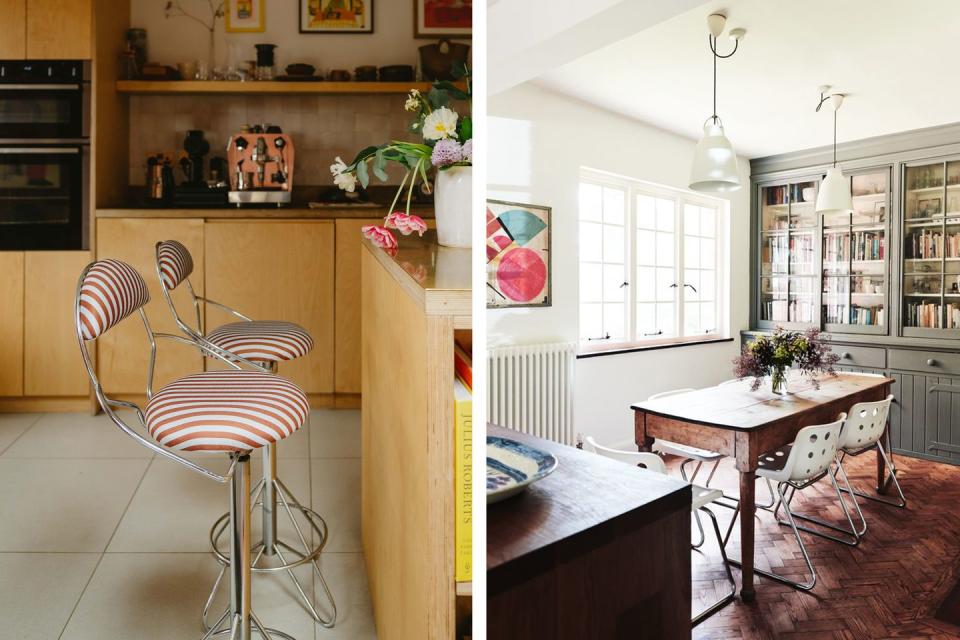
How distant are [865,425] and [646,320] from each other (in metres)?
0.17

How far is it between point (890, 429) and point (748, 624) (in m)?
0.16

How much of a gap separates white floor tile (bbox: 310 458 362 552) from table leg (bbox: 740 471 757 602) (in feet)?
5.49

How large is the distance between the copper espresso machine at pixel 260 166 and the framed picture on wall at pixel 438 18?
967 mm

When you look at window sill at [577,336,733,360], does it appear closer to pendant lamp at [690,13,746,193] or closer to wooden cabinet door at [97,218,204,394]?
pendant lamp at [690,13,746,193]

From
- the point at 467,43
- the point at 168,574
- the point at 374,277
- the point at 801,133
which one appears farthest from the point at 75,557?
the point at 467,43

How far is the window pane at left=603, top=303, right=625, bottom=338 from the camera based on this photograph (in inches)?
21.5

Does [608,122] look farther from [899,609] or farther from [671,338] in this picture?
[899,609]

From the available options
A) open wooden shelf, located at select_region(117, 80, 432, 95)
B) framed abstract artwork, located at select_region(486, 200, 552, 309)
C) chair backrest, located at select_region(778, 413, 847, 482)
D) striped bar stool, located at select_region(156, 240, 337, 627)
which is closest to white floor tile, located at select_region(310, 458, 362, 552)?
striped bar stool, located at select_region(156, 240, 337, 627)

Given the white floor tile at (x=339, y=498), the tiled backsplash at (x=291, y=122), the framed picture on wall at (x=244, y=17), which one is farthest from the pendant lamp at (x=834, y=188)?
the framed picture on wall at (x=244, y=17)

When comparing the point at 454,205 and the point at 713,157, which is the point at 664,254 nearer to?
the point at 713,157

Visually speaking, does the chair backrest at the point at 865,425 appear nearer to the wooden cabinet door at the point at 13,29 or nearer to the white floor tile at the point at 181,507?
the white floor tile at the point at 181,507

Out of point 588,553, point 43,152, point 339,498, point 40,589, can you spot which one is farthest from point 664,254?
point 43,152

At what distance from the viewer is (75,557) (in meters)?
1.94

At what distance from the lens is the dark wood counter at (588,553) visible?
1.70ft
